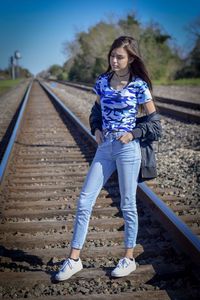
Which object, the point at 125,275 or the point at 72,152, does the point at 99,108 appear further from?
the point at 72,152

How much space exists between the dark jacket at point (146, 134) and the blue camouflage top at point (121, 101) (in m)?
0.10

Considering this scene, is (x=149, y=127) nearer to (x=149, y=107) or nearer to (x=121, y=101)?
(x=149, y=107)

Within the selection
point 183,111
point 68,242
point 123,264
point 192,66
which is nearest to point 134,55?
point 123,264

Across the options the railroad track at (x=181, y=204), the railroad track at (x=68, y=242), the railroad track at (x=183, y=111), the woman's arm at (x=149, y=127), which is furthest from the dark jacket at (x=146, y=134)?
the railroad track at (x=183, y=111)

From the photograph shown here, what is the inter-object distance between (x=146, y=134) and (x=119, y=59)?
59cm

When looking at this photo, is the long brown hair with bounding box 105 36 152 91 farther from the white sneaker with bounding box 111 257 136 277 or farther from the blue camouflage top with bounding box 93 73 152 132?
the white sneaker with bounding box 111 257 136 277

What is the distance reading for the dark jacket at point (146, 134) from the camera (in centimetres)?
298

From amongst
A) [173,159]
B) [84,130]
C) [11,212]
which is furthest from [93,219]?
[84,130]

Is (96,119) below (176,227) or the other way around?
the other way around

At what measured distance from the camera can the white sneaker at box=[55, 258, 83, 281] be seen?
3.10 meters

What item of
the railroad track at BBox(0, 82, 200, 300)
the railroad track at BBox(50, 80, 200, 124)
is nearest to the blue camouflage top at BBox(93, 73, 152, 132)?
the railroad track at BBox(0, 82, 200, 300)

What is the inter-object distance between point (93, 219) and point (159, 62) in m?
48.3

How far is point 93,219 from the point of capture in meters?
4.45

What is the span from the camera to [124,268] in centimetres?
317
